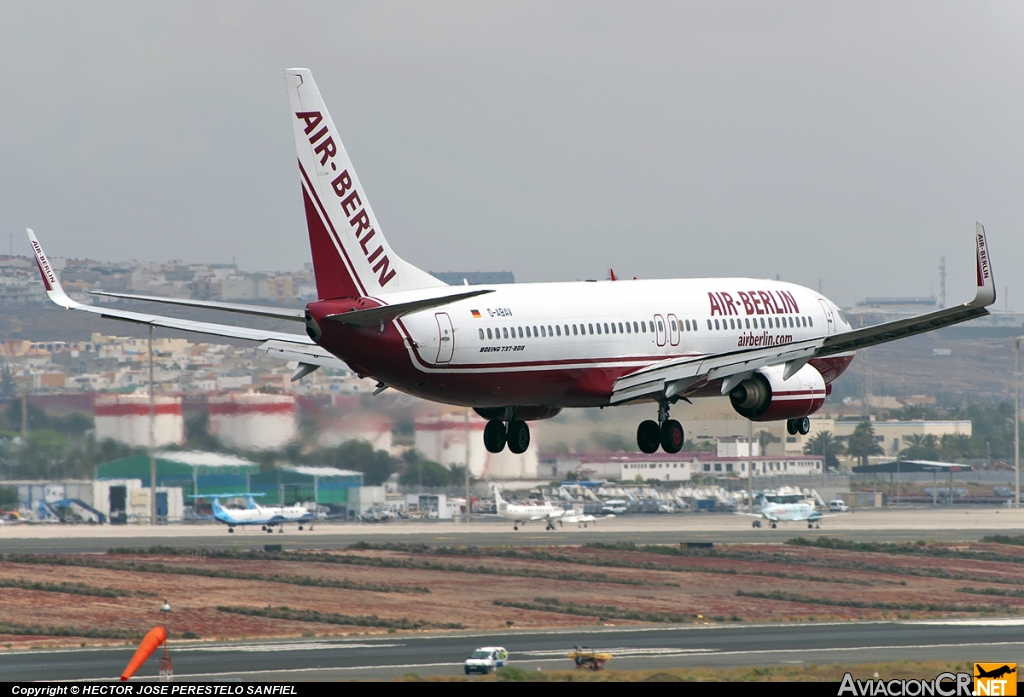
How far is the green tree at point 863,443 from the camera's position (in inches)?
7264

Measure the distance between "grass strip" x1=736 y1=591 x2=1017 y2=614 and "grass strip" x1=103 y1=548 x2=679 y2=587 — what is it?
7.28 meters

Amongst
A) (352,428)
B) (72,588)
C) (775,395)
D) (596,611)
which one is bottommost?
(596,611)

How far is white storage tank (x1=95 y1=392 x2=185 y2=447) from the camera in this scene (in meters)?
108

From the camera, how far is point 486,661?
74188 millimetres

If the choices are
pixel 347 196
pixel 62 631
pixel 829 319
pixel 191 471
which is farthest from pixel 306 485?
pixel 347 196

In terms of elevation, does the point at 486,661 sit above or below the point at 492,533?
below

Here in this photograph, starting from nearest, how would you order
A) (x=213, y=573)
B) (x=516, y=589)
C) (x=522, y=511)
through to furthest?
(x=516, y=589) → (x=213, y=573) → (x=522, y=511)

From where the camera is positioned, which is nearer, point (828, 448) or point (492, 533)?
point (492, 533)

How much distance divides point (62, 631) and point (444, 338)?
5332 cm

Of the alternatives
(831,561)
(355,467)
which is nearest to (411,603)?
(355,467)

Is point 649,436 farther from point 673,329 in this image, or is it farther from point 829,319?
point 829,319

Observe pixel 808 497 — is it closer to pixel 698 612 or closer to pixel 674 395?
pixel 698 612

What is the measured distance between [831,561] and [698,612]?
26567mm

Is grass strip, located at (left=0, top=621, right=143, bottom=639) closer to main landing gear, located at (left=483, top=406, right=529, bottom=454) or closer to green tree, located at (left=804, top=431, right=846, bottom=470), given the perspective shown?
main landing gear, located at (left=483, top=406, right=529, bottom=454)
